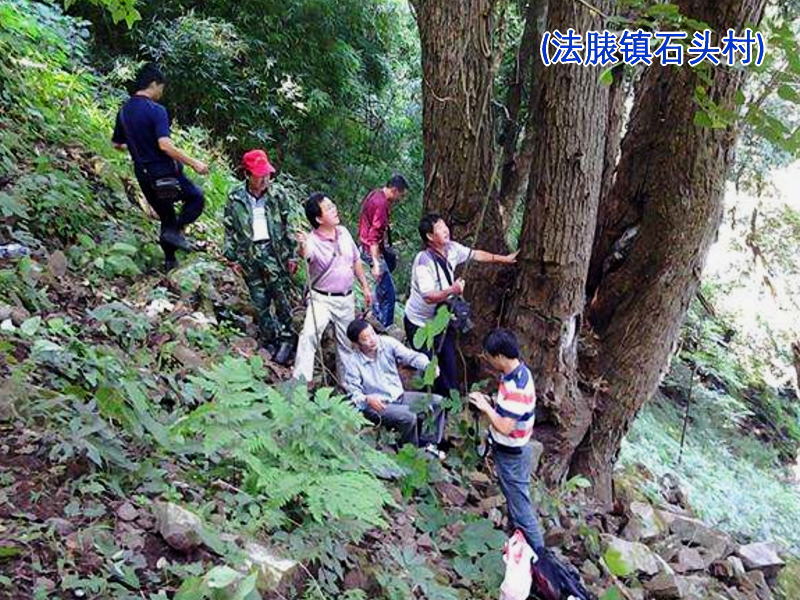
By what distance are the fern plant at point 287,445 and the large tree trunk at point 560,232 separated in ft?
7.71

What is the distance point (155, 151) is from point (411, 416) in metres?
2.64

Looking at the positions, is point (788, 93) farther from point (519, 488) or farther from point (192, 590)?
point (519, 488)

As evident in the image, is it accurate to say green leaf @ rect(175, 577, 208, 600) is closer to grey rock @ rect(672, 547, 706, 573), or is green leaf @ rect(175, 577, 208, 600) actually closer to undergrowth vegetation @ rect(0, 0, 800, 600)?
undergrowth vegetation @ rect(0, 0, 800, 600)

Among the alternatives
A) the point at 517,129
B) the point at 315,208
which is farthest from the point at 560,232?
the point at 517,129

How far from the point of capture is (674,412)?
1280 cm

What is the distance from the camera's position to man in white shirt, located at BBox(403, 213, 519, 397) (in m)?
5.32

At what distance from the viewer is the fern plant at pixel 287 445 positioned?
3041mm

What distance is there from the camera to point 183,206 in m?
5.64

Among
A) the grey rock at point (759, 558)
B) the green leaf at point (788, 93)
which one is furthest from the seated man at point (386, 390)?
the grey rock at point (759, 558)

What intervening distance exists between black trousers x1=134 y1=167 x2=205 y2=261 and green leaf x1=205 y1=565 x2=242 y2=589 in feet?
11.7

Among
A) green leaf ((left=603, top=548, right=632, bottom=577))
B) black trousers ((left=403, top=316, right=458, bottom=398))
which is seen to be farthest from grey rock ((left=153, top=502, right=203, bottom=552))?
black trousers ((left=403, top=316, right=458, bottom=398))

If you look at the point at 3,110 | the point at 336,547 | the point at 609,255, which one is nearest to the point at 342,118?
the point at 3,110

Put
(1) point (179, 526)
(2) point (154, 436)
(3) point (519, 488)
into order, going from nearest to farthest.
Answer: (1) point (179, 526) → (2) point (154, 436) → (3) point (519, 488)

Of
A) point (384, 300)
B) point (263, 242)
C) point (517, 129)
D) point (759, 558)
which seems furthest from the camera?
point (517, 129)
